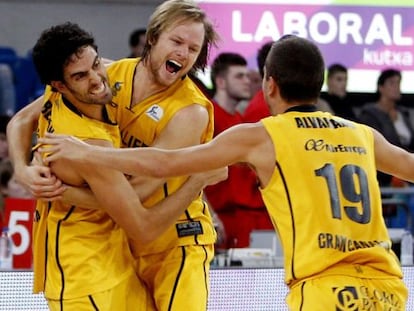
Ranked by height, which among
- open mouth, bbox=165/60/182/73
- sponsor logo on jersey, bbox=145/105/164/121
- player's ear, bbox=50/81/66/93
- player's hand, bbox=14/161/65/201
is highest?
open mouth, bbox=165/60/182/73

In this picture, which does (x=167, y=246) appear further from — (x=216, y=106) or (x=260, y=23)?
(x=260, y=23)

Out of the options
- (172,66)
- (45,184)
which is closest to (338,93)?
→ (172,66)

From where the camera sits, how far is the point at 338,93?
976cm

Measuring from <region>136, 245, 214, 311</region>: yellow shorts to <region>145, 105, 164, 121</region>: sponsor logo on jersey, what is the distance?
0.48m

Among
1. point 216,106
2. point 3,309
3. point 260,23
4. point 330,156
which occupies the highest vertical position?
point 260,23

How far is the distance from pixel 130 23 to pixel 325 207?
9.19 meters

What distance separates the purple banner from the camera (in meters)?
10.2

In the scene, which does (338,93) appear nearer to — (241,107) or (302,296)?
(241,107)

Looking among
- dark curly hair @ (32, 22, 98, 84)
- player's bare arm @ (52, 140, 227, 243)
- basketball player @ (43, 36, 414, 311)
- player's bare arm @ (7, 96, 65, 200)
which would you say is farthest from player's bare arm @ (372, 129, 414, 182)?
player's bare arm @ (7, 96, 65, 200)

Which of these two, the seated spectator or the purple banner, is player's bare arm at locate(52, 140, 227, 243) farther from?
the seated spectator

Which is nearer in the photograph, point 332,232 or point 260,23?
point 332,232

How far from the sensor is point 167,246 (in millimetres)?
4152

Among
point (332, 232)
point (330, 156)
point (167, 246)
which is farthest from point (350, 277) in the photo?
point (167, 246)

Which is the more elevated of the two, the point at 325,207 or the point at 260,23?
the point at 260,23
